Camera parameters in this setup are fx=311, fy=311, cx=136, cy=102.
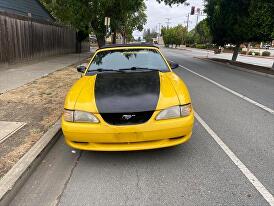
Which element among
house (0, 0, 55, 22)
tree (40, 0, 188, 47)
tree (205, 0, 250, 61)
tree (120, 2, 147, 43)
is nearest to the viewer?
house (0, 0, 55, 22)

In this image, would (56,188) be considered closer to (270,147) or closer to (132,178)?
(132,178)

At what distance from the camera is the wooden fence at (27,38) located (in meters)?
13.4

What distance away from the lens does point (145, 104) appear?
13.3ft

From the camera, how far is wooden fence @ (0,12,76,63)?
13430mm

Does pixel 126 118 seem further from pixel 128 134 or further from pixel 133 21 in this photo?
pixel 133 21

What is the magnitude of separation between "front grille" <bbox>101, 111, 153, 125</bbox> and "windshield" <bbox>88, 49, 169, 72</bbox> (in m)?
1.75

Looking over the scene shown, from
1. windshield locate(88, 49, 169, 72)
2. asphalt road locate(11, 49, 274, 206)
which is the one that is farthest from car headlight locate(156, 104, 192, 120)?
windshield locate(88, 49, 169, 72)

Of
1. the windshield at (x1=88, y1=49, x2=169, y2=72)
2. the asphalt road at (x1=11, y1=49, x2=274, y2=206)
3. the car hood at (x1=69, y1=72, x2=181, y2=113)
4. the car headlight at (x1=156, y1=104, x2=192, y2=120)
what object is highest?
the windshield at (x1=88, y1=49, x2=169, y2=72)

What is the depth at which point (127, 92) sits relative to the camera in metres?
4.36

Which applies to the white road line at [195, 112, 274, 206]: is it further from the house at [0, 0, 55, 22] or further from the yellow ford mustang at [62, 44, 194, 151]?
the house at [0, 0, 55, 22]

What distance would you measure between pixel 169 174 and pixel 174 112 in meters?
0.80

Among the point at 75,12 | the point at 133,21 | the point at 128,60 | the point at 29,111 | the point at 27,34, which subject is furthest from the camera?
the point at 133,21

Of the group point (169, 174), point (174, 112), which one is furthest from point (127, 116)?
point (169, 174)

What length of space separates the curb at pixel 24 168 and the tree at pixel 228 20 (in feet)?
52.4
